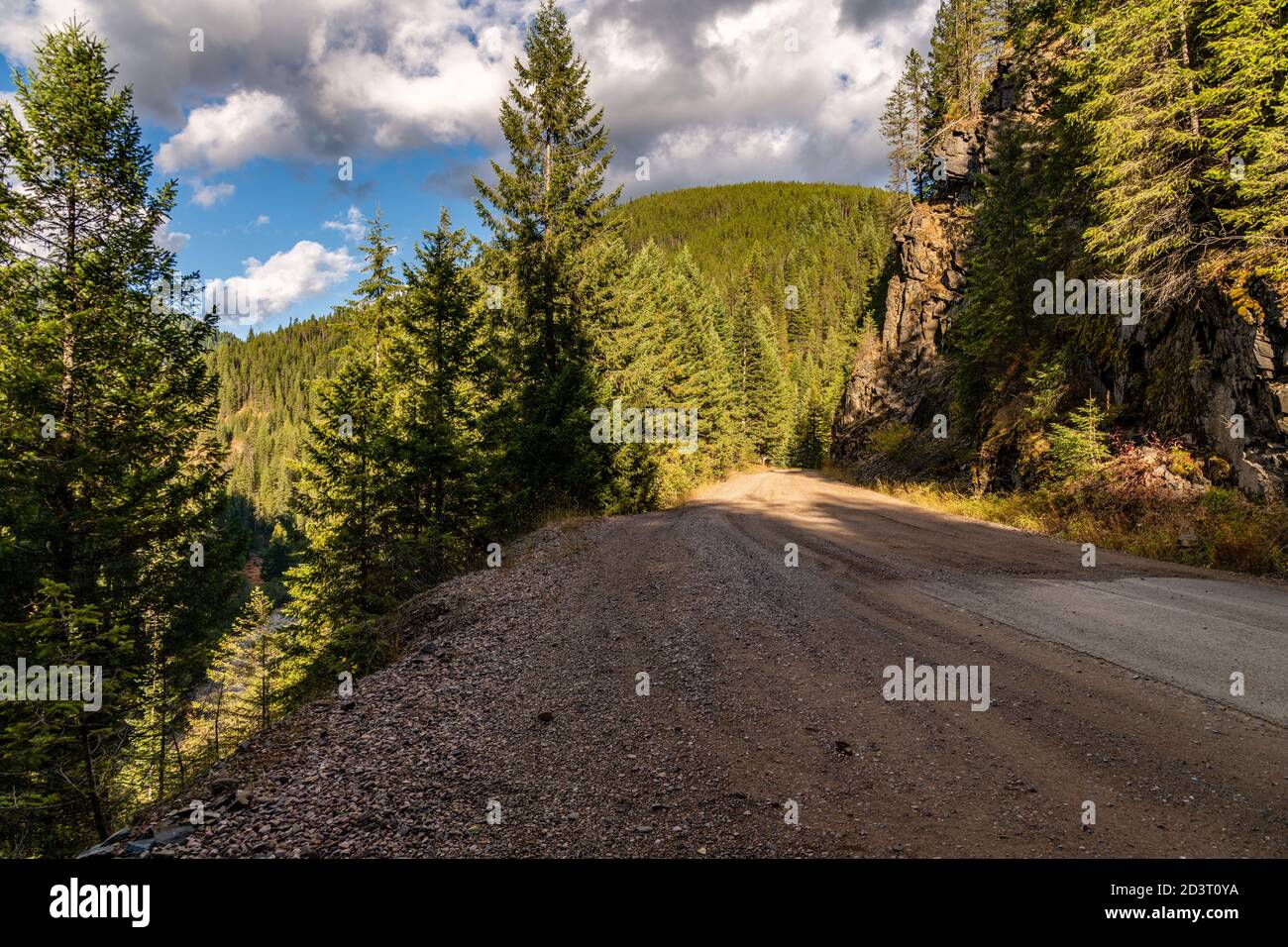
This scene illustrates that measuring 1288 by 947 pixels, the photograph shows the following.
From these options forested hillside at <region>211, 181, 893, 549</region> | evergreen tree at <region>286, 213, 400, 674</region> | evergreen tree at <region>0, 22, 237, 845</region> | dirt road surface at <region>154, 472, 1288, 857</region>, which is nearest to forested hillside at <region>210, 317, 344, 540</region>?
forested hillside at <region>211, 181, 893, 549</region>

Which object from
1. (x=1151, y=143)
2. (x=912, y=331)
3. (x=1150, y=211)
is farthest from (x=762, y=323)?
(x=1150, y=211)

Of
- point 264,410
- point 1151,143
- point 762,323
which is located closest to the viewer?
point 1151,143

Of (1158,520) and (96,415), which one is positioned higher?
(96,415)

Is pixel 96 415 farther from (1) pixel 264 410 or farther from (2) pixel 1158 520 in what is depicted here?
(1) pixel 264 410

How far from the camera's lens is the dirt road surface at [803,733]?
2.93 metres

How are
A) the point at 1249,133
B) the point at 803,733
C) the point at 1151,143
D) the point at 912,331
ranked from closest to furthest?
the point at 803,733, the point at 1249,133, the point at 1151,143, the point at 912,331

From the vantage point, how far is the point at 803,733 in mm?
4000

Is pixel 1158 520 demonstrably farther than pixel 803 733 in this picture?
Yes

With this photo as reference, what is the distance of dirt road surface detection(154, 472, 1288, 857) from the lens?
9.62 ft

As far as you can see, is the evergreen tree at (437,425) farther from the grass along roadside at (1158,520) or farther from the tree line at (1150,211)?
the tree line at (1150,211)

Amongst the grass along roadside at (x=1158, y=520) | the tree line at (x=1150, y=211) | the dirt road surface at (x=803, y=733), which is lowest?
the dirt road surface at (x=803, y=733)

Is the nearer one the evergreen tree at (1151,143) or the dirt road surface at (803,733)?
the dirt road surface at (803,733)

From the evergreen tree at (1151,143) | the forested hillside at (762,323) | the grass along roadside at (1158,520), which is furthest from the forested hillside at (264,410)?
the evergreen tree at (1151,143)
